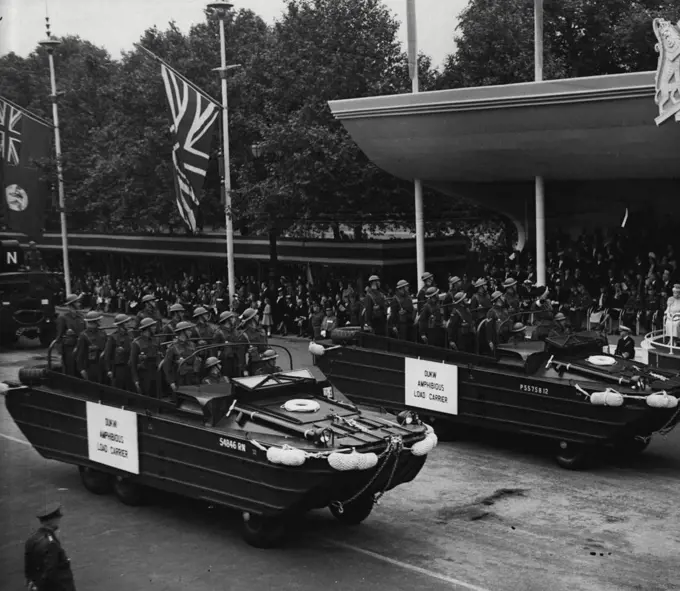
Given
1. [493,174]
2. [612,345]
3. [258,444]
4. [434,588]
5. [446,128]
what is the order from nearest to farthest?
1. [434,588]
2. [258,444]
3. [612,345]
4. [446,128]
5. [493,174]

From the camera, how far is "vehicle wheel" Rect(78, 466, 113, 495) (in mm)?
12930

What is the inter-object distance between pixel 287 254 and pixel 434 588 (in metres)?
21.7

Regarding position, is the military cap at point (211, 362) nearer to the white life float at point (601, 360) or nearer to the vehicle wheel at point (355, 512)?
the vehicle wheel at point (355, 512)

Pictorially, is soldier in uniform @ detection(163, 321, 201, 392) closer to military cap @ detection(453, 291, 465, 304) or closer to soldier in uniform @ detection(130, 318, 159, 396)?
soldier in uniform @ detection(130, 318, 159, 396)

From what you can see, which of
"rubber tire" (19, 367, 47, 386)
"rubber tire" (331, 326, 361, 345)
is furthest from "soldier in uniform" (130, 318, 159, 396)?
"rubber tire" (331, 326, 361, 345)

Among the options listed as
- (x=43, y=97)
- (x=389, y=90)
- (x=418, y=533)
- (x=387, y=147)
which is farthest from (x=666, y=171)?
(x=43, y=97)

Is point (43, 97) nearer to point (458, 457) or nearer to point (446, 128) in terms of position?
point (446, 128)

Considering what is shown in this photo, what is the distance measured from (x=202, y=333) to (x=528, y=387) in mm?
4714

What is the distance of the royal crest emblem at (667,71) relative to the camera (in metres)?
18.9

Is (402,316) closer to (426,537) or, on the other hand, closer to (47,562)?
(426,537)

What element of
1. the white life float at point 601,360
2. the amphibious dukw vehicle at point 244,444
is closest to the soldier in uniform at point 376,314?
the white life float at point 601,360

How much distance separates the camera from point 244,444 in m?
10.6

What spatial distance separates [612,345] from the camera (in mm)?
22109

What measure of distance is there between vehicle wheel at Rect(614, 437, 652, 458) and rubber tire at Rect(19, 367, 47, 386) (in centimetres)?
796
